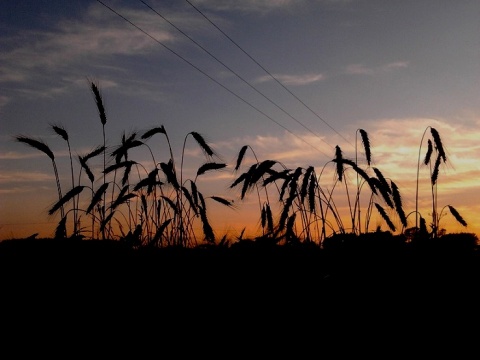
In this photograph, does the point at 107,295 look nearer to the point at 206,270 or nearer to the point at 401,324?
the point at 206,270

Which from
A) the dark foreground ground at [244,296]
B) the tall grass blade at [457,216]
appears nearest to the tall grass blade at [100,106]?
the dark foreground ground at [244,296]

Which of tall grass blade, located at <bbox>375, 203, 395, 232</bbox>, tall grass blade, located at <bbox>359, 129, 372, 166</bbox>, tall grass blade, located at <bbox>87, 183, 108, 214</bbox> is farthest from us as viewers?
tall grass blade, located at <bbox>375, 203, 395, 232</bbox>

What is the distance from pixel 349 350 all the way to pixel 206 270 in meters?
1.53

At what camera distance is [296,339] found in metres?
2.82

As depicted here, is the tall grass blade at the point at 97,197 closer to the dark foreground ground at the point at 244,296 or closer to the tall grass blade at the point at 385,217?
the dark foreground ground at the point at 244,296

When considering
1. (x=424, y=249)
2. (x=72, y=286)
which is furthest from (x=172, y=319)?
(x=424, y=249)

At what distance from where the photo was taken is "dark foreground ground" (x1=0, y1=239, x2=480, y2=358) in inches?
115

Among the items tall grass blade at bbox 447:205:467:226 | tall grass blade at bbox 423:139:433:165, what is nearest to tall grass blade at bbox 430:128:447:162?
tall grass blade at bbox 423:139:433:165

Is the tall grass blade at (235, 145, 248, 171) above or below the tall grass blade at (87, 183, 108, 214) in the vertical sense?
above

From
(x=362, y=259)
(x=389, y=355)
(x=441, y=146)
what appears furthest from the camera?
(x=441, y=146)

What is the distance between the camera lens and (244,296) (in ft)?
11.1

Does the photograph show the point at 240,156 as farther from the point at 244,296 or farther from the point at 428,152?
the point at 244,296

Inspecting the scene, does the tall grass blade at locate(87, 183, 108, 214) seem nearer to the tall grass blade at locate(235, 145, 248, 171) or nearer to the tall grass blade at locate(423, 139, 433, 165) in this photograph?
the tall grass blade at locate(235, 145, 248, 171)

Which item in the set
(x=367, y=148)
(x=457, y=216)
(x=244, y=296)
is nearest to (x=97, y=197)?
(x=367, y=148)
